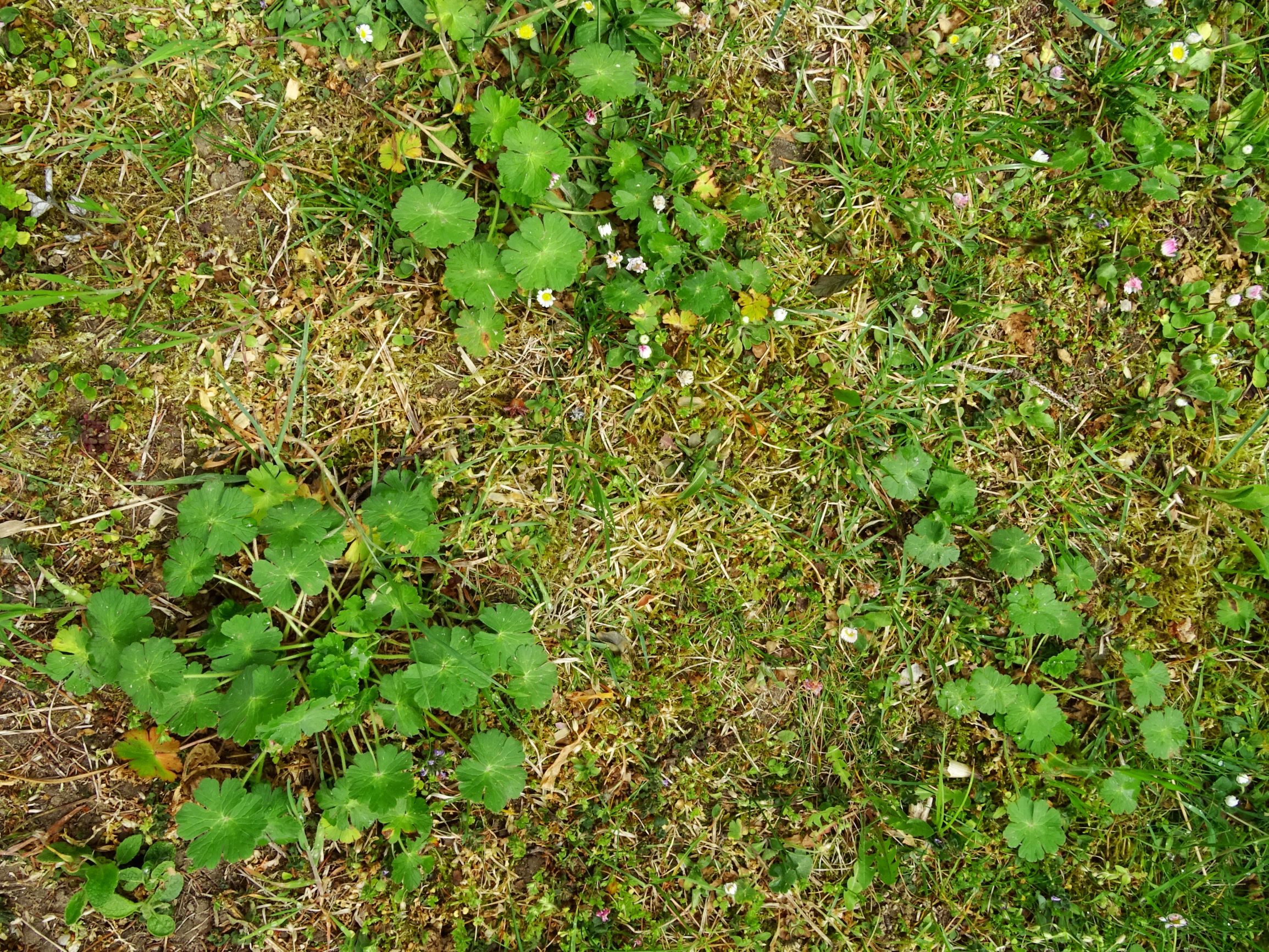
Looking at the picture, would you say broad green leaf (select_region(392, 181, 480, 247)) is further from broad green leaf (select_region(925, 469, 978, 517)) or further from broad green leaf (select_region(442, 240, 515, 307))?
broad green leaf (select_region(925, 469, 978, 517))

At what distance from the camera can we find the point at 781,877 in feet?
10.6

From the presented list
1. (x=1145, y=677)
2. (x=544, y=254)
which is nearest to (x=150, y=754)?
(x=544, y=254)

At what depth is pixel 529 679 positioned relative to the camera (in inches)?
119

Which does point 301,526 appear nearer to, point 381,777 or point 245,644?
point 245,644

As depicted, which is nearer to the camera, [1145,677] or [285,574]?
[285,574]

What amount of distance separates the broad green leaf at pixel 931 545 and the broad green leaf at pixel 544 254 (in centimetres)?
182

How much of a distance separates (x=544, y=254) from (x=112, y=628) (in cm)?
216

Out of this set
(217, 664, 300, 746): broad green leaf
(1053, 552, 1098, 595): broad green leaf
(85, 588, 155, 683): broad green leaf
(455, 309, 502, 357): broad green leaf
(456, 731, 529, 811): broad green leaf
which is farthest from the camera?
(1053, 552, 1098, 595): broad green leaf

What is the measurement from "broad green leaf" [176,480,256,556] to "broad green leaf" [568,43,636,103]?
207cm

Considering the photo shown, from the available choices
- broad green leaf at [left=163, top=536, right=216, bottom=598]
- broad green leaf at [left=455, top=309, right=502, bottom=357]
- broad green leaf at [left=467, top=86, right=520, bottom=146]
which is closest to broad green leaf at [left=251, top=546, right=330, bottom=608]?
broad green leaf at [left=163, top=536, right=216, bottom=598]

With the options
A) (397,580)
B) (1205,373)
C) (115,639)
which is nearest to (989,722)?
(1205,373)

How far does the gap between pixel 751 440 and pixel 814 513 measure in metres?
0.43

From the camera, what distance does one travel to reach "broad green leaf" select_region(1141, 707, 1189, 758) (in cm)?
343

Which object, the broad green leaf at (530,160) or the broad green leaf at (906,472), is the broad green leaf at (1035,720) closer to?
the broad green leaf at (906,472)
